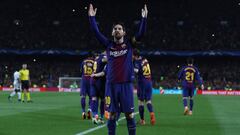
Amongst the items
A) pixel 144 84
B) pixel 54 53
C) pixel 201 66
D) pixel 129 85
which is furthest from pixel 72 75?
pixel 129 85

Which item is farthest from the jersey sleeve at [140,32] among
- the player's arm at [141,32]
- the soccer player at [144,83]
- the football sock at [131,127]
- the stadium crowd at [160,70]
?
the stadium crowd at [160,70]

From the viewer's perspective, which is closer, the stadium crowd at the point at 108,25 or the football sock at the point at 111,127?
the football sock at the point at 111,127

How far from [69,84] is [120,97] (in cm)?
4786

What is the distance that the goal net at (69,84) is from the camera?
56.2 m

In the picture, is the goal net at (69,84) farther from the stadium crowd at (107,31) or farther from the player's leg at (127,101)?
the player's leg at (127,101)

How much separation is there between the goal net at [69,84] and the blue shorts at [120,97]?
155ft

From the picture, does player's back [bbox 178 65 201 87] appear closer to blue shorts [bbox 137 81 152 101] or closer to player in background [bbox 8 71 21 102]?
blue shorts [bbox 137 81 152 101]

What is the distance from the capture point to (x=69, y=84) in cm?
5641

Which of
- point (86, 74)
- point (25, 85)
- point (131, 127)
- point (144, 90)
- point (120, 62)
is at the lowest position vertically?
point (131, 127)

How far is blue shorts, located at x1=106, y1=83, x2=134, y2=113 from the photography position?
8.90m

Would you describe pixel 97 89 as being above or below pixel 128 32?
below

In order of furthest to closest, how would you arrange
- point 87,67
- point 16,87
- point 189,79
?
point 16,87
point 189,79
point 87,67

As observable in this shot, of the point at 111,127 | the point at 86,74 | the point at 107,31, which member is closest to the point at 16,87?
the point at 86,74

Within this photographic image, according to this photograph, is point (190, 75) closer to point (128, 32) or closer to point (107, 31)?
point (128, 32)
